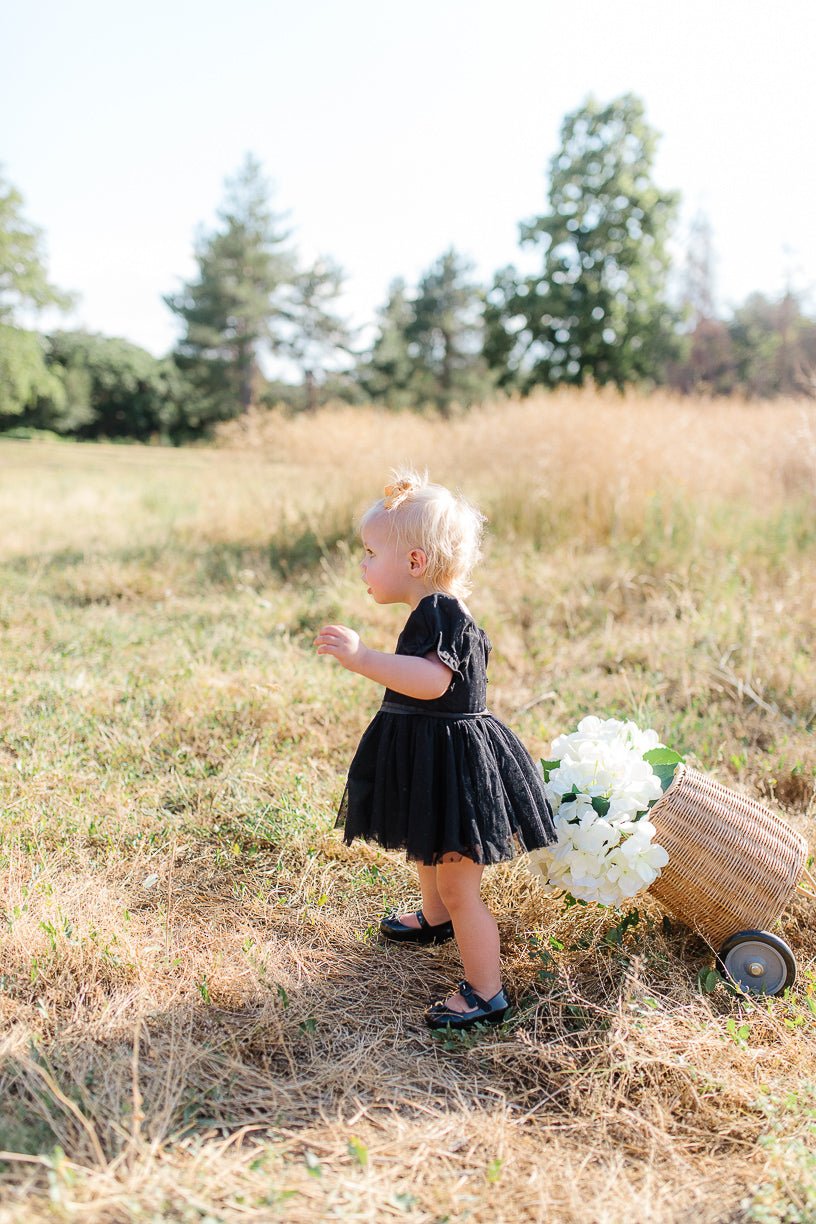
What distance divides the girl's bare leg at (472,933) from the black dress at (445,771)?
4.4 inches

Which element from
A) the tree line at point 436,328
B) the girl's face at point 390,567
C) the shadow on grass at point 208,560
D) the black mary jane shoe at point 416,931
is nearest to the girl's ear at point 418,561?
the girl's face at point 390,567

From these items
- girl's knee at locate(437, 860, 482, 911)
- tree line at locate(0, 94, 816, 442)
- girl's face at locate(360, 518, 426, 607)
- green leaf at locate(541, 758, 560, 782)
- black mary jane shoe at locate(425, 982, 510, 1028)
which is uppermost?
tree line at locate(0, 94, 816, 442)

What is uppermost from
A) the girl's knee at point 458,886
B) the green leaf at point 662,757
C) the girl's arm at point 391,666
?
the girl's arm at point 391,666

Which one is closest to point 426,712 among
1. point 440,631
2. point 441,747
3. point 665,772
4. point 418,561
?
point 441,747

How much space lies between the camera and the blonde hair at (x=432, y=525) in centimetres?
205

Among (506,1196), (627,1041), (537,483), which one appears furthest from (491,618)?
(506,1196)

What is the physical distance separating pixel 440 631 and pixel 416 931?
2.97 feet

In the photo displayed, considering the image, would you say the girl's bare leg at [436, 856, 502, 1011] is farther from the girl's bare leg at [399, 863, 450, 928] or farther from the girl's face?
the girl's face

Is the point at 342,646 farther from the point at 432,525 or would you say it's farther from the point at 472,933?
the point at 472,933

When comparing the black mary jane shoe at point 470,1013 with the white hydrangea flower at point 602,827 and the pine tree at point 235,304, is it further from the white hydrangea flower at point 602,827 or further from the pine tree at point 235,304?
the pine tree at point 235,304

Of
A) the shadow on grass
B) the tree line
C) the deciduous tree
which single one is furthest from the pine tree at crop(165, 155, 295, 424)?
the shadow on grass

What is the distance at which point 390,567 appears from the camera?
6.89 feet

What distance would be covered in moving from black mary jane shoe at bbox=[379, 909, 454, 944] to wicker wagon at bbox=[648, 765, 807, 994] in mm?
582

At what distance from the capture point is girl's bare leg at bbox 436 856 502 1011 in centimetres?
205
